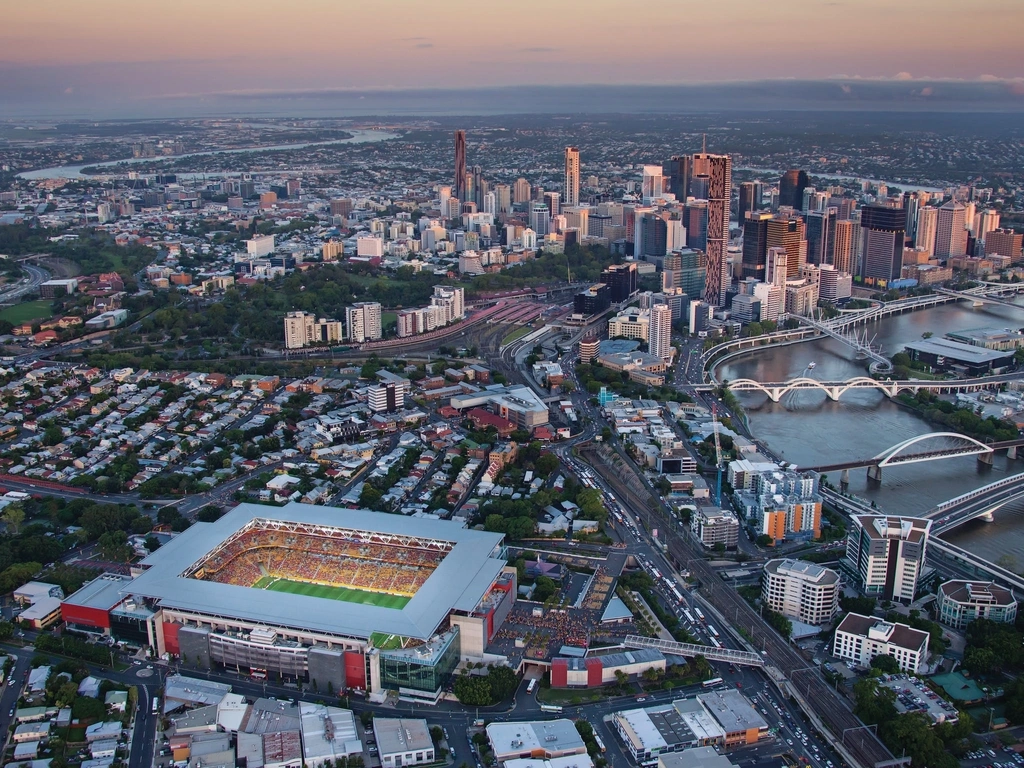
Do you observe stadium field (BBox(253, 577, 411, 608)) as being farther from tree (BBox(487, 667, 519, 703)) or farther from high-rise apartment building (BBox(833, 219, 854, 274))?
high-rise apartment building (BBox(833, 219, 854, 274))

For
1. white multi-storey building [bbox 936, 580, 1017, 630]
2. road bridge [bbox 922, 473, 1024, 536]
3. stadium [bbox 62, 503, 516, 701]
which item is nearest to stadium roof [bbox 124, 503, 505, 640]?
stadium [bbox 62, 503, 516, 701]

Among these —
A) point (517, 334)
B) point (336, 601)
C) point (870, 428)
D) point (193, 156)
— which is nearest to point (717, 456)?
point (870, 428)

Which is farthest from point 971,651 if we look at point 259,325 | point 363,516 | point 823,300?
point 823,300

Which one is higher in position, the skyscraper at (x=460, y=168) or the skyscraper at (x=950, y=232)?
the skyscraper at (x=460, y=168)

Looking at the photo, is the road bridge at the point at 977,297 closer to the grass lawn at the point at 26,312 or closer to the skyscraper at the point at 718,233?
the skyscraper at the point at 718,233

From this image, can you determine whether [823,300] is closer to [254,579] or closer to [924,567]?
[924,567]

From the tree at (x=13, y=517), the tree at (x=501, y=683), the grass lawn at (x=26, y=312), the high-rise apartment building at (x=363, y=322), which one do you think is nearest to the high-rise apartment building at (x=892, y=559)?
the tree at (x=501, y=683)
